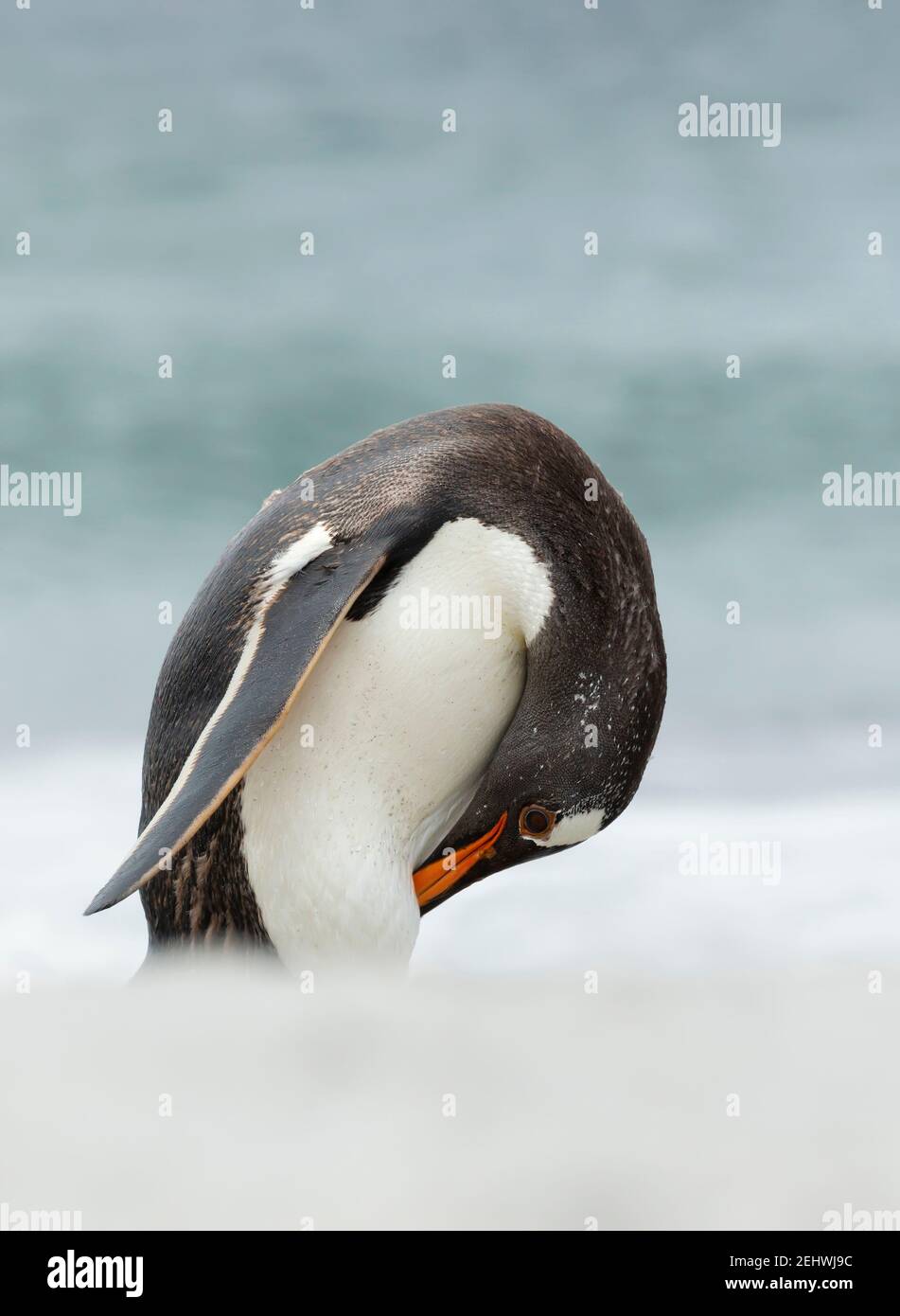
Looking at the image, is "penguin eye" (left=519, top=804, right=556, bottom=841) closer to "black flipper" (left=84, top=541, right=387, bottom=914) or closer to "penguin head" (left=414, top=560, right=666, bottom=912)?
"penguin head" (left=414, top=560, right=666, bottom=912)

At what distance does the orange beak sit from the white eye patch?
134 mm

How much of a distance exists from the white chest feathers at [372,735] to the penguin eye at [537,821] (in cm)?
33

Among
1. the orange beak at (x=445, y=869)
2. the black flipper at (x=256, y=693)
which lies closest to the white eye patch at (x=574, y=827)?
the orange beak at (x=445, y=869)

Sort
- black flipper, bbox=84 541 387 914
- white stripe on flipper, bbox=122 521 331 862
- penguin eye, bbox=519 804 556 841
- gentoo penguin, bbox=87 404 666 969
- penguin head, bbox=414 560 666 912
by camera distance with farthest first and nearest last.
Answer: penguin eye, bbox=519 804 556 841 → penguin head, bbox=414 560 666 912 → gentoo penguin, bbox=87 404 666 969 → white stripe on flipper, bbox=122 521 331 862 → black flipper, bbox=84 541 387 914

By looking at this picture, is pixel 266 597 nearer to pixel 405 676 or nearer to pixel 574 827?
pixel 405 676

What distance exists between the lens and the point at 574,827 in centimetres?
388

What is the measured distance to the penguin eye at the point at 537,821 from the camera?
3842 mm

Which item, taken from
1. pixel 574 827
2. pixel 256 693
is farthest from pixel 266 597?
pixel 574 827

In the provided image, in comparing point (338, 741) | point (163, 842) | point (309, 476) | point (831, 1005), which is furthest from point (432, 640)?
point (831, 1005)

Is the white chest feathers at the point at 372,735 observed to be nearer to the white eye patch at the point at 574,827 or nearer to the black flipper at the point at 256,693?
the black flipper at the point at 256,693

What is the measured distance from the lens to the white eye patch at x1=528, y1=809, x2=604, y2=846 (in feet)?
12.7

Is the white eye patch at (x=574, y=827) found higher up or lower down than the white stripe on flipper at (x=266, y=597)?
lower down

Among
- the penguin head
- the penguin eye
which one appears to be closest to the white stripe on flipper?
the penguin head

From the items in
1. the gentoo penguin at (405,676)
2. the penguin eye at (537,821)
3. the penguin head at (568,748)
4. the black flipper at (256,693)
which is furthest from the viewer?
the penguin eye at (537,821)
